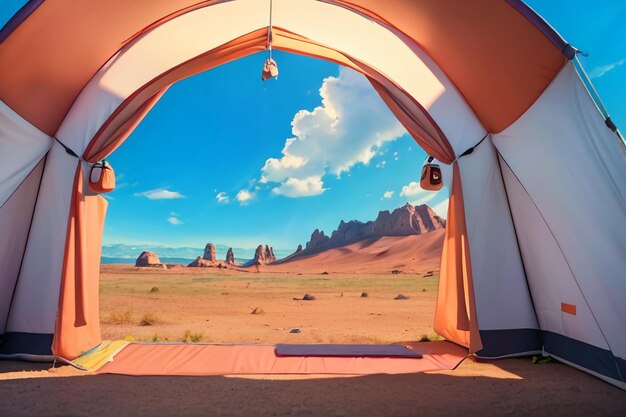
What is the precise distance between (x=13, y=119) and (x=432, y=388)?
474 centimetres

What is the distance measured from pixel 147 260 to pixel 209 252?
1543 centimetres

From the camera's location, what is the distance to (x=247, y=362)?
4.17 metres

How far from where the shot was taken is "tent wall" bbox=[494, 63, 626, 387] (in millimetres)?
3260

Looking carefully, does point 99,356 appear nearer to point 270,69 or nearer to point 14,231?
point 14,231

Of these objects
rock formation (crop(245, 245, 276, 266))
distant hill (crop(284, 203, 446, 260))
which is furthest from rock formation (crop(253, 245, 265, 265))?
distant hill (crop(284, 203, 446, 260))

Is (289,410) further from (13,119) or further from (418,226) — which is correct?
(418,226)

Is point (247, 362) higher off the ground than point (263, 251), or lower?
lower

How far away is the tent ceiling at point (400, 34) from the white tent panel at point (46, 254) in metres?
0.53

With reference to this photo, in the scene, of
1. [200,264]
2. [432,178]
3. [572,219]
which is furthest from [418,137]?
[200,264]

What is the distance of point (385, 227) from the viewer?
76.4m

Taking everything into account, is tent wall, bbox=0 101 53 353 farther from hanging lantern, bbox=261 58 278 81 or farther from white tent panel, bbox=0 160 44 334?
hanging lantern, bbox=261 58 278 81

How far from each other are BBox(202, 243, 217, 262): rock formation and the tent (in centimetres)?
6852

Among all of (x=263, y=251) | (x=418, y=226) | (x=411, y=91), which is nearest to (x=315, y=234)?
(x=263, y=251)

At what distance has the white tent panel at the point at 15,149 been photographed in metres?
3.90
